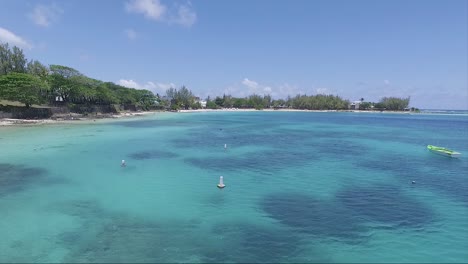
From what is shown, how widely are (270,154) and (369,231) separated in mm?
24041

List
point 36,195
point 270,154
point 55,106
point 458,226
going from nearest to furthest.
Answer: point 458,226 < point 36,195 < point 270,154 < point 55,106

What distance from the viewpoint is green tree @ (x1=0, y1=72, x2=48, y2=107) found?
7300 cm

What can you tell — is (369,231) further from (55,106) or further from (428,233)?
(55,106)

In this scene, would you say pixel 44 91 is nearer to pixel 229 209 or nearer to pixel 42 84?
pixel 42 84

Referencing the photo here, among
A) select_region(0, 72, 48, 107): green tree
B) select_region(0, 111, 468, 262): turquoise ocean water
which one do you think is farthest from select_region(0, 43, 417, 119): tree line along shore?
select_region(0, 111, 468, 262): turquoise ocean water

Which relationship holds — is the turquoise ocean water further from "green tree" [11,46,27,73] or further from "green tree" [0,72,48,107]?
"green tree" [11,46,27,73]

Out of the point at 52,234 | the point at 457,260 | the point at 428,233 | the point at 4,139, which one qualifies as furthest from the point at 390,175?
the point at 4,139

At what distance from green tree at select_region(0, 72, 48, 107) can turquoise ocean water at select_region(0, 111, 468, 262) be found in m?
46.4

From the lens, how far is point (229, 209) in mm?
19094

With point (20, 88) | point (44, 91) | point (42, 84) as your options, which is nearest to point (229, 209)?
point (20, 88)

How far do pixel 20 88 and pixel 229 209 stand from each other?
76.1m

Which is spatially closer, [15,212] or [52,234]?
[52,234]

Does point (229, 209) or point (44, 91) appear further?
point (44, 91)

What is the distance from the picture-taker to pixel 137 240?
14.4 m
